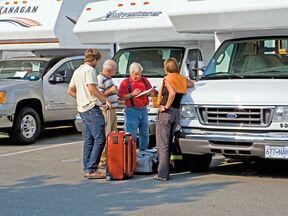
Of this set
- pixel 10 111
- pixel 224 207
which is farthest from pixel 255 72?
pixel 10 111

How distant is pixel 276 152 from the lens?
25.2 feet

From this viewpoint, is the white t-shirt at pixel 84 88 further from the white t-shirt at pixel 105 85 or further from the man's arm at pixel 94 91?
the white t-shirt at pixel 105 85

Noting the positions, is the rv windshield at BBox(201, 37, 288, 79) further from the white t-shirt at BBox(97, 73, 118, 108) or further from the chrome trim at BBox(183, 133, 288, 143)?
the white t-shirt at BBox(97, 73, 118, 108)

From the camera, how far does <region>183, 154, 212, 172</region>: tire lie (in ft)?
28.9

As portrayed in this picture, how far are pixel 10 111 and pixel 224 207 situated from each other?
6.18 metres

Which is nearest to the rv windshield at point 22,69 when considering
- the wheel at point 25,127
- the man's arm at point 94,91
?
the wheel at point 25,127

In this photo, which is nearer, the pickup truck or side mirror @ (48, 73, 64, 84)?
the pickup truck

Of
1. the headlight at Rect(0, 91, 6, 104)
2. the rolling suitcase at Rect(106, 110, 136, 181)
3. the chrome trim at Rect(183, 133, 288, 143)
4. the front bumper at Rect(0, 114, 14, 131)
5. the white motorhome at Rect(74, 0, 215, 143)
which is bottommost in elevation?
the rolling suitcase at Rect(106, 110, 136, 181)

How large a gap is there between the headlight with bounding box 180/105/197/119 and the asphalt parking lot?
836 millimetres

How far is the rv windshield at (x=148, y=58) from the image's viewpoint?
1161cm


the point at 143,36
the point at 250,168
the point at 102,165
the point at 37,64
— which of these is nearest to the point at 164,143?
the point at 102,165

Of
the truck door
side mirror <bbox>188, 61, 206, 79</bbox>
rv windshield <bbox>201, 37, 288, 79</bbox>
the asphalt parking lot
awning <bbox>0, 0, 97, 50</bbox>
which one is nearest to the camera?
the asphalt parking lot

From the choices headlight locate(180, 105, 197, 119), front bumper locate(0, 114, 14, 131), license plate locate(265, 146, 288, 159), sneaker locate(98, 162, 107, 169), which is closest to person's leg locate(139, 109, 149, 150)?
sneaker locate(98, 162, 107, 169)

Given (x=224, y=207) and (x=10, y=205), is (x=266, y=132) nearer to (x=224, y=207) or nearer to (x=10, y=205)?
(x=224, y=207)
